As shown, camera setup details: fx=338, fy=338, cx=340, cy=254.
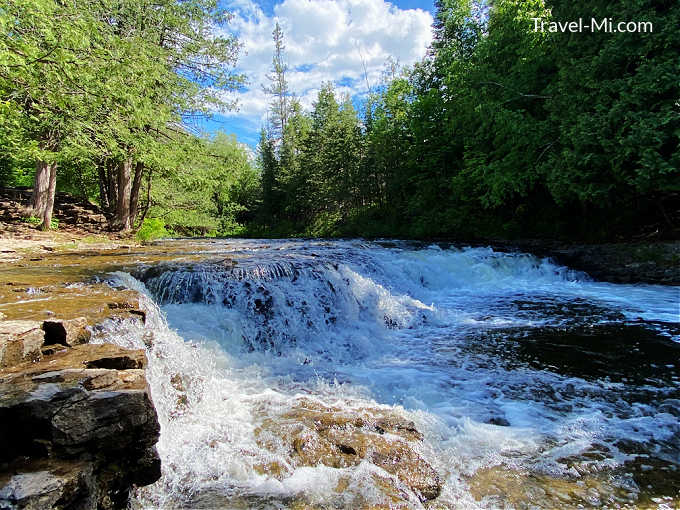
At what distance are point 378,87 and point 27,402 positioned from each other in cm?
3394

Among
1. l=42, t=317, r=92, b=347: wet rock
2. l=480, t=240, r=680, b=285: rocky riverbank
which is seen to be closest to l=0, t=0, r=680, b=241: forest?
l=480, t=240, r=680, b=285: rocky riverbank

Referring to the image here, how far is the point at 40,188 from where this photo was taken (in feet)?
33.3

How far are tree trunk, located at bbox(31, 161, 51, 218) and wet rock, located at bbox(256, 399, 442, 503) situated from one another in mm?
11435

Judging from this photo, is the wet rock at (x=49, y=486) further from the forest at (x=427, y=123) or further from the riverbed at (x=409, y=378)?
the forest at (x=427, y=123)

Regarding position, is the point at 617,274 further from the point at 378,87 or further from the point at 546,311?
the point at 378,87

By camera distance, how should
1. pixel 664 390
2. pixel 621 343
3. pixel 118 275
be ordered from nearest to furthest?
pixel 664 390, pixel 621 343, pixel 118 275

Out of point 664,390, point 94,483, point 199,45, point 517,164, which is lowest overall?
point 94,483

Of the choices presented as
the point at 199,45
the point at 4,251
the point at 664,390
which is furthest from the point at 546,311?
the point at 199,45

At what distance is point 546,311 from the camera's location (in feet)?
22.2

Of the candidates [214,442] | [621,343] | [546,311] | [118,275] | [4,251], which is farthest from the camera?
[4,251]

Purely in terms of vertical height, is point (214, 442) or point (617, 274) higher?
point (617, 274)

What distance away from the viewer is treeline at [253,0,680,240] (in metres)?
8.68

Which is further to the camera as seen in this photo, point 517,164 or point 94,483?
point 517,164

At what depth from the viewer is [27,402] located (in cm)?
182
